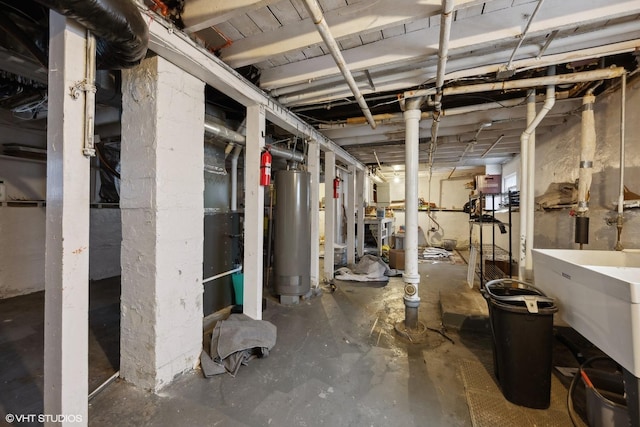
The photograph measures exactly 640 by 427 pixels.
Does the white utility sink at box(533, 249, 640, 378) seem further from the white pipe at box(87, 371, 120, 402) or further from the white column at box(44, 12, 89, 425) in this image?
the white pipe at box(87, 371, 120, 402)

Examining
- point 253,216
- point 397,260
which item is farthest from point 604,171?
point 253,216

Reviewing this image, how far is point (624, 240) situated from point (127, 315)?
378 cm

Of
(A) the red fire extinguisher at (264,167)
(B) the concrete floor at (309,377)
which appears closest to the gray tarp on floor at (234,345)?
(B) the concrete floor at (309,377)

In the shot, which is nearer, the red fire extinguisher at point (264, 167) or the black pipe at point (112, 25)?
the black pipe at point (112, 25)

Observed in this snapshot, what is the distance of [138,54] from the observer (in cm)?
126

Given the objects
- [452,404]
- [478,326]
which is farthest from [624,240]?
[452,404]

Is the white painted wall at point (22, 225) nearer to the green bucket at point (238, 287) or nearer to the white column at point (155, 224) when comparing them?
the green bucket at point (238, 287)

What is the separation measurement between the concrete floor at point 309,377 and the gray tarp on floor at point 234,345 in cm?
7

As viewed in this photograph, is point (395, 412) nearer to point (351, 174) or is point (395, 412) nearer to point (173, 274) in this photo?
point (173, 274)

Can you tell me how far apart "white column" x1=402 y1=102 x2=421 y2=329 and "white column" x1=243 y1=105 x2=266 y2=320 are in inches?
54.6

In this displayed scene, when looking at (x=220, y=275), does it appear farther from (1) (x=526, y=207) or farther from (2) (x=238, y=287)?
(1) (x=526, y=207)

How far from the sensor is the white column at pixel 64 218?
107 centimetres

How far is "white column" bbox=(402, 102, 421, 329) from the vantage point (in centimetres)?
247

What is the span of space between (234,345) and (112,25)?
1.93 metres
